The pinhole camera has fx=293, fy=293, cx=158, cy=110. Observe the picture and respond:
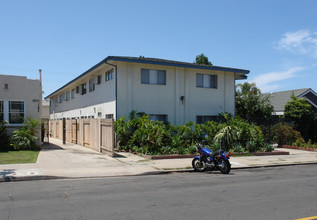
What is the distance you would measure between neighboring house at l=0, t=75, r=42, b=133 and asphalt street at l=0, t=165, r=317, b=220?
29.1ft

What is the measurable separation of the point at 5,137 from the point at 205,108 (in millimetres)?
12891

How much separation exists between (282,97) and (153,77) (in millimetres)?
16907

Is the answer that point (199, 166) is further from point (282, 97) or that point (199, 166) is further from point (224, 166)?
point (282, 97)

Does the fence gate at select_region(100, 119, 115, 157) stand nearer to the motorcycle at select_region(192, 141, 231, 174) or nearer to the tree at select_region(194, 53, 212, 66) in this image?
the motorcycle at select_region(192, 141, 231, 174)

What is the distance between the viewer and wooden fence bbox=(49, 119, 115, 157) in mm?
15266

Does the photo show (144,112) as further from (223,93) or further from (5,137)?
(5,137)

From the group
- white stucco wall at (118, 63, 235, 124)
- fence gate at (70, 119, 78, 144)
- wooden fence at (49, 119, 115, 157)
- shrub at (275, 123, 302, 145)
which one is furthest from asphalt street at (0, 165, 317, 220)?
fence gate at (70, 119, 78, 144)

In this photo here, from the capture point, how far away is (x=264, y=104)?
2489cm

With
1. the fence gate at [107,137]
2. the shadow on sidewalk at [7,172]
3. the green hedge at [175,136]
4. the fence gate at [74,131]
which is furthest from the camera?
the fence gate at [74,131]

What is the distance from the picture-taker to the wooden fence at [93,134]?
15.3 metres

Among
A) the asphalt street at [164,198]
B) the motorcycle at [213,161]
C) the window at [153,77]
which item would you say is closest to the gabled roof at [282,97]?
the window at [153,77]

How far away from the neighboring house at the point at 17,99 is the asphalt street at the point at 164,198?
8879 millimetres

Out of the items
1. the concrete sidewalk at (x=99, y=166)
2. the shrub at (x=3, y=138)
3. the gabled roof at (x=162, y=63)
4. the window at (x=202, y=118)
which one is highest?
the gabled roof at (x=162, y=63)

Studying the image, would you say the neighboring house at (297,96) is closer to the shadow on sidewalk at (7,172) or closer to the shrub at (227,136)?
the shrub at (227,136)
